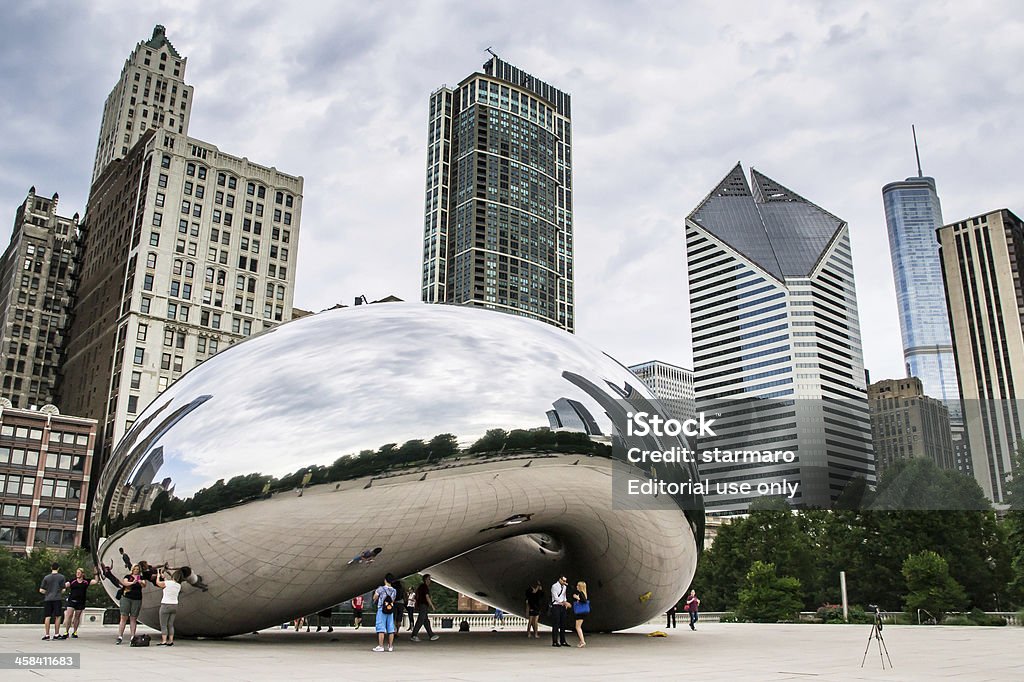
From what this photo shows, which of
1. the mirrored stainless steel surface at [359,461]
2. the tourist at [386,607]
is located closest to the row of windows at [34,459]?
the mirrored stainless steel surface at [359,461]

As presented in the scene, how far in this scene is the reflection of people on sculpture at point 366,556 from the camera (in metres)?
12.0

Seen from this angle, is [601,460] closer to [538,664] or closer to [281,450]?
[538,664]

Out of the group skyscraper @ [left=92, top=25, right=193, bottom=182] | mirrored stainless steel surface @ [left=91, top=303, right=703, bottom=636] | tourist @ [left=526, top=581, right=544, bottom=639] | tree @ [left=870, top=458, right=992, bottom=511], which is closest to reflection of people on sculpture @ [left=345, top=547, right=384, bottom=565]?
mirrored stainless steel surface @ [left=91, top=303, right=703, bottom=636]

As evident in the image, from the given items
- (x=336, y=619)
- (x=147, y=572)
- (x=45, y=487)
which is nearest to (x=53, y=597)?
(x=147, y=572)

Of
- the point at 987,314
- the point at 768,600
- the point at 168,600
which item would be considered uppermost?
the point at 987,314

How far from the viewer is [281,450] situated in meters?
11.3

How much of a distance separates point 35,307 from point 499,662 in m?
134

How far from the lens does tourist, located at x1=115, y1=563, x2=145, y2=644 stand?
12.5 meters

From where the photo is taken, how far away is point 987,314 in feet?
561

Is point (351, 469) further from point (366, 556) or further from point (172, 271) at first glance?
point (172, 271)

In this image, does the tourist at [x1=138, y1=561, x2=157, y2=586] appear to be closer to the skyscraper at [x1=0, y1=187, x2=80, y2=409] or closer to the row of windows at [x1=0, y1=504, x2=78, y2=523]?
the row of windows at [x1=0, y1=504, x2=78, y2=523]

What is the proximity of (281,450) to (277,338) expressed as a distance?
7.72ft

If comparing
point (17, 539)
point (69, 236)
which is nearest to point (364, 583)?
point (17, 539)

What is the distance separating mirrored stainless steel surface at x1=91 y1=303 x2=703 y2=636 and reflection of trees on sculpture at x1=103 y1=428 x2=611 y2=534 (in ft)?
0.06
